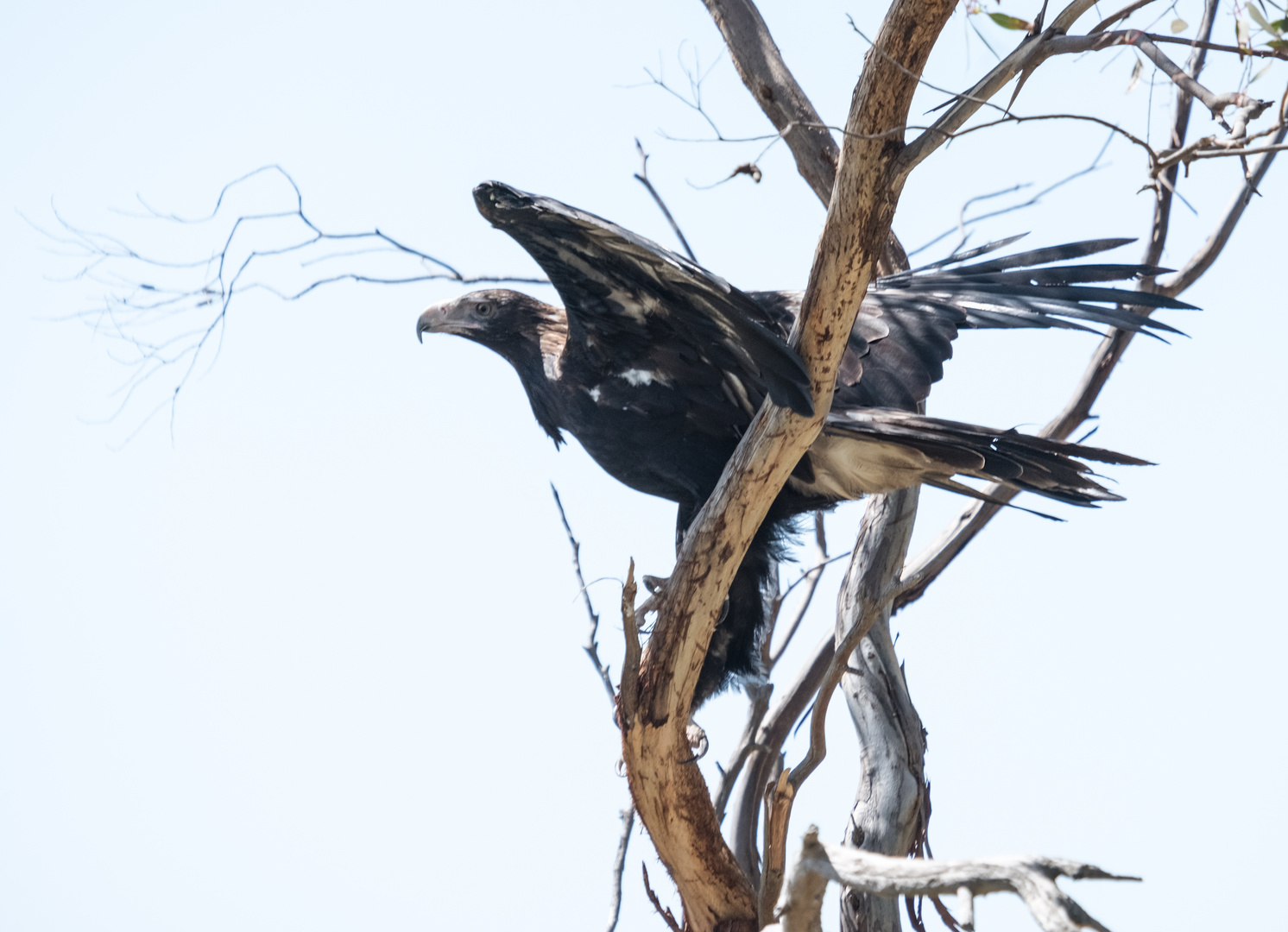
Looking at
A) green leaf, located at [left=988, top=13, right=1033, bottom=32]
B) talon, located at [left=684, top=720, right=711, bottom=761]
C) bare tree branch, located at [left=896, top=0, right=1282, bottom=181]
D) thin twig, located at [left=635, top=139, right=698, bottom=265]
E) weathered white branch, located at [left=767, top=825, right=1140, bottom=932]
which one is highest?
thin twig, located at [left=635, top=139, right=698, bottom=265]

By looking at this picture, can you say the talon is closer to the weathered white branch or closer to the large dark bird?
the large dark bird

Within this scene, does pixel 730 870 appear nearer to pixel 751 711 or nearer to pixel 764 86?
pixel 751 711

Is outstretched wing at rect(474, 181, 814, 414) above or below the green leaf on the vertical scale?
below

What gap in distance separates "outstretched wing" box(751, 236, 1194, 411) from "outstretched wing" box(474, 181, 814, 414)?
36 cm

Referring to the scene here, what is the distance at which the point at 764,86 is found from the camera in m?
3.76

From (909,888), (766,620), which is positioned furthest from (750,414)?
(909,888)

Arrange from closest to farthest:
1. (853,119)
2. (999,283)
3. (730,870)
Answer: (853,119) → (730,870) → (999,283)

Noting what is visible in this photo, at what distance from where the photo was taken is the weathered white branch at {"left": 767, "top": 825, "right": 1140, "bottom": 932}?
1.38m

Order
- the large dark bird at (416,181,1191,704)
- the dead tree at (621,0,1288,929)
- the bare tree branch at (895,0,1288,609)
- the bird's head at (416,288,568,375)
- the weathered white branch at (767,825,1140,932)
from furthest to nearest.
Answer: the bare tree branch at (895,0,1288,609) < the bird's head at (416,288,568,375) < the large dark bird at (416,181,1191,704) < the dead tree at (621,0,1288,929) < the weathered white branch at (767,825,1140,932)

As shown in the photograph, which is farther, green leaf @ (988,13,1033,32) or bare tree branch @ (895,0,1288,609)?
bare tree branch @ (895,0,1288,609)

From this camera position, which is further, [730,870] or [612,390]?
[612,390]

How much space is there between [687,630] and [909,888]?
3.46 feet

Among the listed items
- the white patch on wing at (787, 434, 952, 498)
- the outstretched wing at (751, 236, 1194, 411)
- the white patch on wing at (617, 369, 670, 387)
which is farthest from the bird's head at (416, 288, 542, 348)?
the white patch on wing at (787, 434, 952, 498)

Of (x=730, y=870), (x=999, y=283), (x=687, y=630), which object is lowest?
(x=730, y=870)
